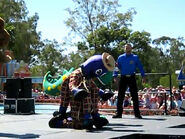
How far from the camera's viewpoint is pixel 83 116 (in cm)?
660

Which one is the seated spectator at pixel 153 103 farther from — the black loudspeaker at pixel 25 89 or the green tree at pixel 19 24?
the green tree at pixel 19 24

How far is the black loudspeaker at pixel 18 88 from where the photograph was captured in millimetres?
10547

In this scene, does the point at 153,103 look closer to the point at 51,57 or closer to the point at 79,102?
the point at 79,102

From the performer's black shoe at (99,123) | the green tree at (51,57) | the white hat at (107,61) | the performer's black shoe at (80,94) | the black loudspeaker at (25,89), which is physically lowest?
the performer's black shoe at (99,123)

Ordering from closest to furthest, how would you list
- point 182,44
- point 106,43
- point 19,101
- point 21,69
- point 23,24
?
point 19,101, point 21,69, point 106,43, point 23,24, point 182,44

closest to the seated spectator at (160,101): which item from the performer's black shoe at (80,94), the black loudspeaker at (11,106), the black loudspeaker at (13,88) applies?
the black loudspeaker at (13,88)

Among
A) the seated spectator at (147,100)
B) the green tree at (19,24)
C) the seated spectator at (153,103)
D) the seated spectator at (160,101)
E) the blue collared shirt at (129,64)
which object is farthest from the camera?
the green tree at (19,24)

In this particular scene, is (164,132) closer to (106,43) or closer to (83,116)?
(83,116)

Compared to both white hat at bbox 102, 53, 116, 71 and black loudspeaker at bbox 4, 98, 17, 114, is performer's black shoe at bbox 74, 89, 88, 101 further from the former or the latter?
black loudspeaker at bbox 4, 98, 17, 114

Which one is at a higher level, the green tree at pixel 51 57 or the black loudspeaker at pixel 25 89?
the green tree at pixel 51 57

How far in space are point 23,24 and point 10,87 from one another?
37098 mm

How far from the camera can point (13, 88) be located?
1062cm

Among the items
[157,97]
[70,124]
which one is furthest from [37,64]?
[70,124]

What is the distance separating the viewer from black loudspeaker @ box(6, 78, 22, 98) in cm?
1053
